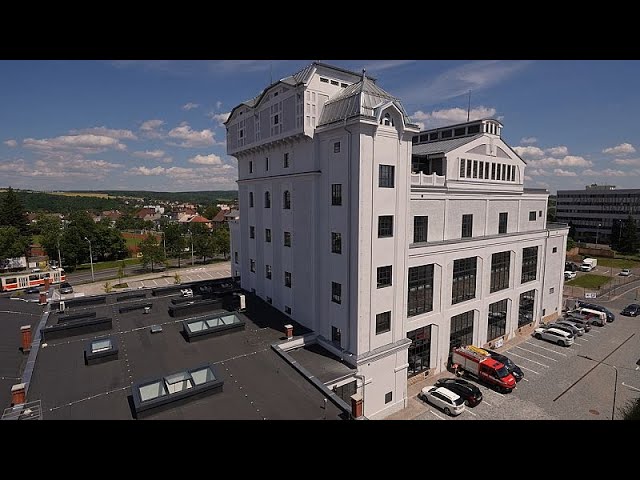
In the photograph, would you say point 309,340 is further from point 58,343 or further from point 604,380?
point 604,380

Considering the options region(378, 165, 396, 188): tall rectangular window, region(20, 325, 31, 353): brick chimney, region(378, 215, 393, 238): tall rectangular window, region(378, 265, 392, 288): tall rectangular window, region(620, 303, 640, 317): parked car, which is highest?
region(378, 165, 396, 188): tall rectangular window

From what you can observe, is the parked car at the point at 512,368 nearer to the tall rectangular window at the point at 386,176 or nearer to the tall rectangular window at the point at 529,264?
the tall rectangular window at the point at 529,264

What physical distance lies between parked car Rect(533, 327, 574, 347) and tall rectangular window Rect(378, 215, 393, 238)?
22156 millimetres

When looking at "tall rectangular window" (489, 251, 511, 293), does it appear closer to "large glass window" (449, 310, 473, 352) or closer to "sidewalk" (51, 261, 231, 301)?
"large glass window" (449, 310, 473, 352)

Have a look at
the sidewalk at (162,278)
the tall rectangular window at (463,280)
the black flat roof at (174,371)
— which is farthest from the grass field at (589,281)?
the sidewalk at (162,278)

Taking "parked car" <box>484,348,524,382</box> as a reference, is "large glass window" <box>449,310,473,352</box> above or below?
above

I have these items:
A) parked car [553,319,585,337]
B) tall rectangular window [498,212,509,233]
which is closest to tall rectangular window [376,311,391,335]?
tall rectangular window [498,212,509,233]

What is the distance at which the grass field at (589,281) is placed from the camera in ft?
179

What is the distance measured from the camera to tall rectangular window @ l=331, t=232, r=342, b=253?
21600 mm

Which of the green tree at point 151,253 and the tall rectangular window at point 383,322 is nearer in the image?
the tall rectangular window at point 383,322

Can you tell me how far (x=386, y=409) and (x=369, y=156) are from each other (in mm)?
15287

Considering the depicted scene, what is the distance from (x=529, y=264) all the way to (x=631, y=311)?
56.1ft

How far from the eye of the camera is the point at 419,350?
2625 cm

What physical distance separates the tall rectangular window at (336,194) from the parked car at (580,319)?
31139mm
